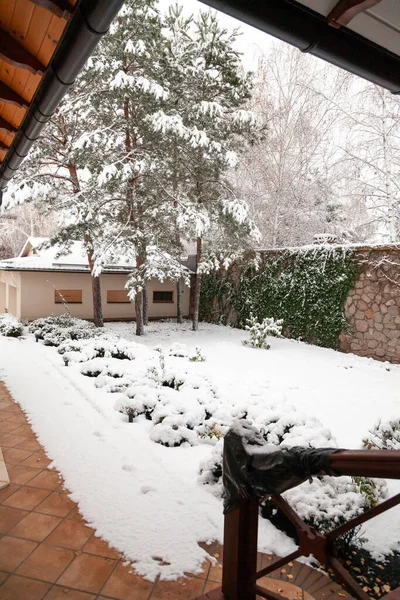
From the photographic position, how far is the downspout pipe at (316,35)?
4.09 ft

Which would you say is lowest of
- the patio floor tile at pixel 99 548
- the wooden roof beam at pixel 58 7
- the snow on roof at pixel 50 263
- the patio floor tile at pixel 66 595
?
the patio floor tile at pixel 99 548

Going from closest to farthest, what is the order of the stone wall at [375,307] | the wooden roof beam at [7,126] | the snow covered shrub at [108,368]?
the wooden roof beam at [7,126], the snow covered shrub at [108,368], the stone wall at [375,307]

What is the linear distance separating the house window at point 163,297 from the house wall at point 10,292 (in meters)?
5.65

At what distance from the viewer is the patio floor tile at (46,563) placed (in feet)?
6.91

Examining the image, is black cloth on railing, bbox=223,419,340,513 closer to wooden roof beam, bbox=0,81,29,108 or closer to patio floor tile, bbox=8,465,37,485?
patio floor tile, bbox=8,465,37,485

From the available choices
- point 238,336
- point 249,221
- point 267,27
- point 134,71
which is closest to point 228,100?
point 134,71

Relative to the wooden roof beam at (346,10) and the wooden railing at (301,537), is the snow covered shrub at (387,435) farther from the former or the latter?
the wooden roof beam at (346,10)

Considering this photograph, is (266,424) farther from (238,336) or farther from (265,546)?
(238,336)

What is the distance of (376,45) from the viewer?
1.49 meters

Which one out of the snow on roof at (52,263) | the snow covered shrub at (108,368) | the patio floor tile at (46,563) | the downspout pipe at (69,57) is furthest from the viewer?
the snow on roof at (52,263)

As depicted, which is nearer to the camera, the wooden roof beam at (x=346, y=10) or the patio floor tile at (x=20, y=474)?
the wooden roof beam at (x=346, y=10)

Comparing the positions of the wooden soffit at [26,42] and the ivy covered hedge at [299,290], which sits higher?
the wooden soffit at [26,42]

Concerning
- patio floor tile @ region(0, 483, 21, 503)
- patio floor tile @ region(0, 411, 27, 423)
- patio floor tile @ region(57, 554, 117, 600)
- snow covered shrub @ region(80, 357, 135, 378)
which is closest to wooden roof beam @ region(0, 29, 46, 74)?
patio floor tile @ region(57, 554, 117, 600)

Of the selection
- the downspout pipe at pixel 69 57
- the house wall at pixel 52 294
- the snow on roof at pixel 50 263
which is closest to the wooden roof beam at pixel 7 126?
the downspout pipe at pixel 69 57
